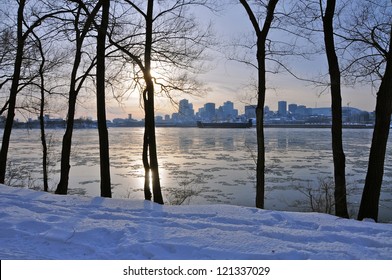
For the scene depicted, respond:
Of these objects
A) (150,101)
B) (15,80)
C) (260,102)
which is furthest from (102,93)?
(260,102)

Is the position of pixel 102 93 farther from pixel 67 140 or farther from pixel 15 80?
pixel 15 80

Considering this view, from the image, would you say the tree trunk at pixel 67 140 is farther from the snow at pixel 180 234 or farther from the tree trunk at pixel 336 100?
the tree trunk at pixel 336 100

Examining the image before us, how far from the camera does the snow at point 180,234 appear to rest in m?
3.99

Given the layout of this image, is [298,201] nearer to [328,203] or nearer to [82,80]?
[328,203]

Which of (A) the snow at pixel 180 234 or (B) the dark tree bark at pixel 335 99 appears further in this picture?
(B) the dark tree bark at pixel 335 99

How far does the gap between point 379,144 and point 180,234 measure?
20.4 ft

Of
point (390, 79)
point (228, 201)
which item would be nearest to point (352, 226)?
point (390, 79)

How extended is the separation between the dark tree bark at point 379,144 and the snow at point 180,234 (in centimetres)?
346

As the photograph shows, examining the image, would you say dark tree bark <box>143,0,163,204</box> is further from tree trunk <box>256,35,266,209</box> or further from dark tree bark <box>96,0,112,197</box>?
tree trunk <box>256,35,266,209</box>

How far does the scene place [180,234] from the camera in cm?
462

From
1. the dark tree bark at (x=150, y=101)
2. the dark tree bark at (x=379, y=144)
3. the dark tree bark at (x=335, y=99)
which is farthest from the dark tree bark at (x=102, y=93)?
the dark tree bark at (x=379, y=144)

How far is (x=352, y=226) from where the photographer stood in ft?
16.8
